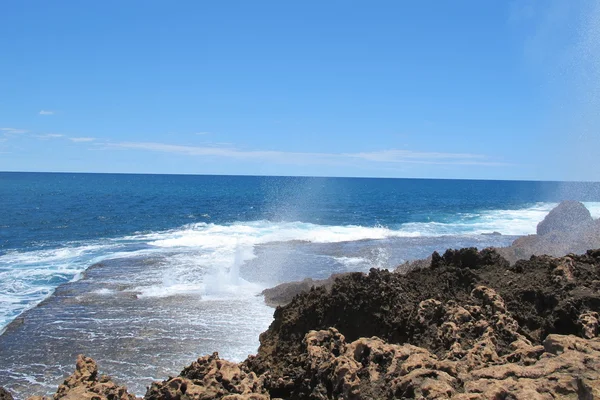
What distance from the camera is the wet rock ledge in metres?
5.59

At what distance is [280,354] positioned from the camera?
25.6 ft

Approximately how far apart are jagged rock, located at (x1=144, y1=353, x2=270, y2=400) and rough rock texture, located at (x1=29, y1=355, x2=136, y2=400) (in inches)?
16.0

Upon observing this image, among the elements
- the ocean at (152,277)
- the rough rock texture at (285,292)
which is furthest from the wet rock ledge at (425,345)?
the rough rock texture at (285,292)

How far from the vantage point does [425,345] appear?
284 inches

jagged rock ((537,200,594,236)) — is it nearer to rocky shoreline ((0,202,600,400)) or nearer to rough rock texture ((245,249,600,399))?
rough rock texture ((245,249,600,399))

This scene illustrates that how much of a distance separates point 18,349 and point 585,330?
15831 mm

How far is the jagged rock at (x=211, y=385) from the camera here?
6.42 m

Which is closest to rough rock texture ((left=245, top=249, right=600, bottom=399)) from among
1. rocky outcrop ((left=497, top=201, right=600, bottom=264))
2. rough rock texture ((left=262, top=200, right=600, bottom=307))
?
rough rock texture ((left=262, top=200, right=600, bottom=307))

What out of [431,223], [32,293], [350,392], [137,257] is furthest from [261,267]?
[431,223]

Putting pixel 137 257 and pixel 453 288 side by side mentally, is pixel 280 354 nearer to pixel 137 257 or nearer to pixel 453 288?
pixel 453 288

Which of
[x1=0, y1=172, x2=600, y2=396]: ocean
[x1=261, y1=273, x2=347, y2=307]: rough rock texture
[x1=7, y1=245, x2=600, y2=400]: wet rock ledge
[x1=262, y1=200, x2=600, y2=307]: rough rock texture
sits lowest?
[x1=0, y1=172, x2=600, y2=396]: ocean

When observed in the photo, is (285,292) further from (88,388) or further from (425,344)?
(88,388)

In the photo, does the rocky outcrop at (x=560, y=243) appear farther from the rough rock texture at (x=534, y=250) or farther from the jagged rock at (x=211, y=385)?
the jagged rock at (x=211, y=385)

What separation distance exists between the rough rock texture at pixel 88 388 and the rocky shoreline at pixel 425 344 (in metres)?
0.02
